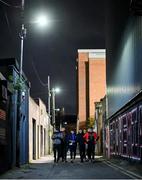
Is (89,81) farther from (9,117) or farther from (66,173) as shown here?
(66,173)

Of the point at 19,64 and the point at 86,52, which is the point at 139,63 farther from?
the point at 86,52

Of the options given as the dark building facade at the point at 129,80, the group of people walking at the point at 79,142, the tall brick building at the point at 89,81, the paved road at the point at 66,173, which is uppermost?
the tall brick building at the point at 89,81

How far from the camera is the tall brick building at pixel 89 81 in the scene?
8912 cm

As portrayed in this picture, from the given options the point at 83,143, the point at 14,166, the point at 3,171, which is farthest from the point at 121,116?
the point at 3,171

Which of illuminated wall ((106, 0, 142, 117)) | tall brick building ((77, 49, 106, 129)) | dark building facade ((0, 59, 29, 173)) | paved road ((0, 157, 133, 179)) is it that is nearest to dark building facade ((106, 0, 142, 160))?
illuminated wall ((106, 0, 142, 117))

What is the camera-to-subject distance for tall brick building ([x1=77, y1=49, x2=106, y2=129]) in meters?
89.1

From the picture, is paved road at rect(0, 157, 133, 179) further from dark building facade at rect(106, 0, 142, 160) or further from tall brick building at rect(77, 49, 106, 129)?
tall brick building at rect(77, 49, 106, 129)

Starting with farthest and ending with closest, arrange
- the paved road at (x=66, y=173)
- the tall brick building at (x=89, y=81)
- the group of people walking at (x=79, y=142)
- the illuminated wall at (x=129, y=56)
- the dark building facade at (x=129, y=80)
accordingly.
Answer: the tall brick building at (x=89, y=81)
the group of people walking at (x=79, y=142)
the dark building facade at (x=129, y=80)
the illuminated wall at (x=129, y=56)
the paved road at (x=66, y=173)

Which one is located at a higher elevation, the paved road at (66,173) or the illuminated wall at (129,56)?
the illuminated wall at (129,56)

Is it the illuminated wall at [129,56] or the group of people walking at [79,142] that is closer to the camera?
the illuminated wall at [129,56]

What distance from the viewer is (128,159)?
2488 centimetres

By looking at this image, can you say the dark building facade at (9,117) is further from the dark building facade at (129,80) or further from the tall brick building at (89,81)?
the tall brick building at (89,81)

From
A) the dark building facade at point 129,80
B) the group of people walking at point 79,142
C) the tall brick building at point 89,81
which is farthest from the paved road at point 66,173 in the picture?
the tall brick building at point 89,81

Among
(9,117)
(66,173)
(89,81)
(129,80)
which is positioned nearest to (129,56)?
(129,80)
